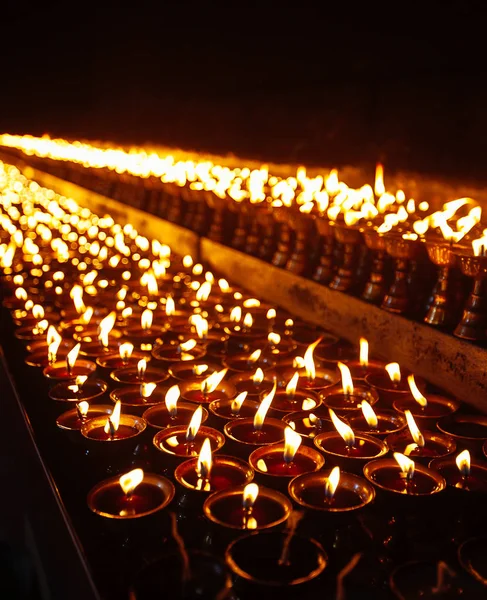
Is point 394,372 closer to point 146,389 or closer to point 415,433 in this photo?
point 415,433

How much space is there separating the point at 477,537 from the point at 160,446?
0.80 m

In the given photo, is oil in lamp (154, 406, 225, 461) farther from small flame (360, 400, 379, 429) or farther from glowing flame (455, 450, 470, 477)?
glowing flame (455, 450, 470, 477)

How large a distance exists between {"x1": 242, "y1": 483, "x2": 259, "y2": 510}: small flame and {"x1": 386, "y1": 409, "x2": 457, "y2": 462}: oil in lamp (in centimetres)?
54

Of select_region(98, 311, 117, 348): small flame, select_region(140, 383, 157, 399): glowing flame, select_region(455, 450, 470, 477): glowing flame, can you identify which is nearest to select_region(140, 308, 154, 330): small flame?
select_region(98, 311, 117, 348): small flame

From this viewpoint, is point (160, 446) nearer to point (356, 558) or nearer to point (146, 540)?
point (146, 540)

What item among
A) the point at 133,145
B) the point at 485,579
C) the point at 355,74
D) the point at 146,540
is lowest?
the point at 146,540

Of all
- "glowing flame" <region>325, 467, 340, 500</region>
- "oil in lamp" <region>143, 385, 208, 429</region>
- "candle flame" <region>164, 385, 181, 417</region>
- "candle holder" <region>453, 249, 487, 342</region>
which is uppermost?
"candle holder" <region>453, 249, 487, 342</region>

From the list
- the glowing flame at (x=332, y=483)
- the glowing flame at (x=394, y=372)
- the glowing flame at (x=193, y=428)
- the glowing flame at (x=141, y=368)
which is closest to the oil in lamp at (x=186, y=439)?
the glowing flame at (x=193, y=428)

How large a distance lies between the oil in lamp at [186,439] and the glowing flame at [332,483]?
13.8 inches

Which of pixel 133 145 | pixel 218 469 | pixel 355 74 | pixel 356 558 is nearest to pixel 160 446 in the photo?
pixel 218 469

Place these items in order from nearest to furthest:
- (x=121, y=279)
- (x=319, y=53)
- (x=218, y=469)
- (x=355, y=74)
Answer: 1. (x=218, y=469)
2. (x=121, y=279)
3. (x=355, y=74)
4. (x=319, y=53)

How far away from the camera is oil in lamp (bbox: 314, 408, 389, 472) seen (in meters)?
1.69

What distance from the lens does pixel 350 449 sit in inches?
69.3

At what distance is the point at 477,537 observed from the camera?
1407 mm
